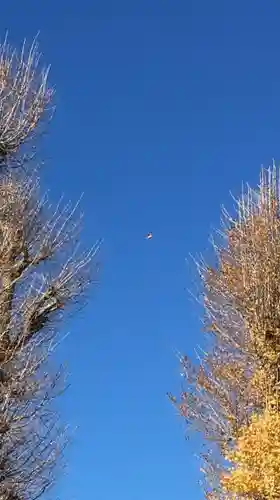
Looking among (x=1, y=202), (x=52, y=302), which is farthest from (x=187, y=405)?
(x=1, y=202)

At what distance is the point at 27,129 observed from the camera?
13.4m

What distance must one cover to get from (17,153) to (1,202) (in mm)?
1163

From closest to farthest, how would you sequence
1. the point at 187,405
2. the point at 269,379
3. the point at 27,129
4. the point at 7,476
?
the point at 7,476 < the point at 27,129 < the point at 269,379 < the point at 187,405

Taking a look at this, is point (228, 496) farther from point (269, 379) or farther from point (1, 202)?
point (1, 202)

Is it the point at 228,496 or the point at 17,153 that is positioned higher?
the point at 17,153

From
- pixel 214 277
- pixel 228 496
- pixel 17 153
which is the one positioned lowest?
pixel 228 496

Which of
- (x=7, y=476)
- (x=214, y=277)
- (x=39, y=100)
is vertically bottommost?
(x=7, y=476)

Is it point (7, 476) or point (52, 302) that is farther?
point (52, 302)

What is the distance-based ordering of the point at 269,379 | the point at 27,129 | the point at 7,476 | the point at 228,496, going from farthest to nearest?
the point at 269,379 < the point at 228,496 < the point at 27,129 < the point at 7,476

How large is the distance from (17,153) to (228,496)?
796cm

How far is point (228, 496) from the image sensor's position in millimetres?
14672

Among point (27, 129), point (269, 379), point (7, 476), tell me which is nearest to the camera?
point (7, 476)

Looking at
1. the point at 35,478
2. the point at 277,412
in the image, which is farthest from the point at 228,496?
the point at 35,478

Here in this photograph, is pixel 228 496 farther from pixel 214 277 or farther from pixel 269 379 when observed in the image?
pixel 214 277
